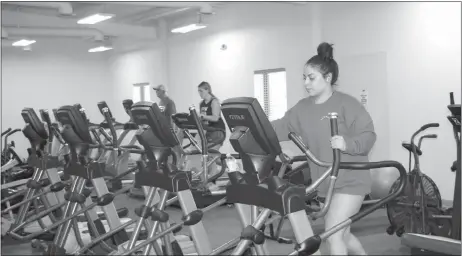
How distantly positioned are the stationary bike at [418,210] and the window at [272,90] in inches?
182

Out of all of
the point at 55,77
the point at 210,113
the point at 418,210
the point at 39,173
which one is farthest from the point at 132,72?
the point at 418,210

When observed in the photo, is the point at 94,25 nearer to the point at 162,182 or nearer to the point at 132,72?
the point at 132,72

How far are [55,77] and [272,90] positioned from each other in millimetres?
5692

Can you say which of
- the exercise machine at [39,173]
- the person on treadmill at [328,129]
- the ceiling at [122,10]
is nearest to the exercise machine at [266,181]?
the person on treadmill at [328,129]

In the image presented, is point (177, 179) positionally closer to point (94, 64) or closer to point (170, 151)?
point (170, 151)

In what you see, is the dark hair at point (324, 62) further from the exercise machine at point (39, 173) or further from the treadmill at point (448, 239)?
the exercise machine at point (39, 173)

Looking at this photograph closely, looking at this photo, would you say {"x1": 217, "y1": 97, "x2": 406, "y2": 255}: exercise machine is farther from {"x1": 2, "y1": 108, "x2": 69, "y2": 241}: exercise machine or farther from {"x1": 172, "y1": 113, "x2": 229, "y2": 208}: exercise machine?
{"x1": 2, "y1": 108, "x2": 69, "y2": 241}: exercise machine

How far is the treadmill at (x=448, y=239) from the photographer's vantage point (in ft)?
12.9

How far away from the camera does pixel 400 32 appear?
7082 mm

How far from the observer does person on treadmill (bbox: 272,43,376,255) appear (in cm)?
293

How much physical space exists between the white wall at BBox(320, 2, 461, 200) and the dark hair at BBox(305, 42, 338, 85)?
12.8 ft

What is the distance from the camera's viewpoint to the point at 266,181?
2443mm

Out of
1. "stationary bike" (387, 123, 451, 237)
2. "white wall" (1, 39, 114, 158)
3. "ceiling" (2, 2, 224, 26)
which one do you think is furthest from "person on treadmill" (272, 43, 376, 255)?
"white wall" (1, 39, 114, 158)

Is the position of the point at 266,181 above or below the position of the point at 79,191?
above
